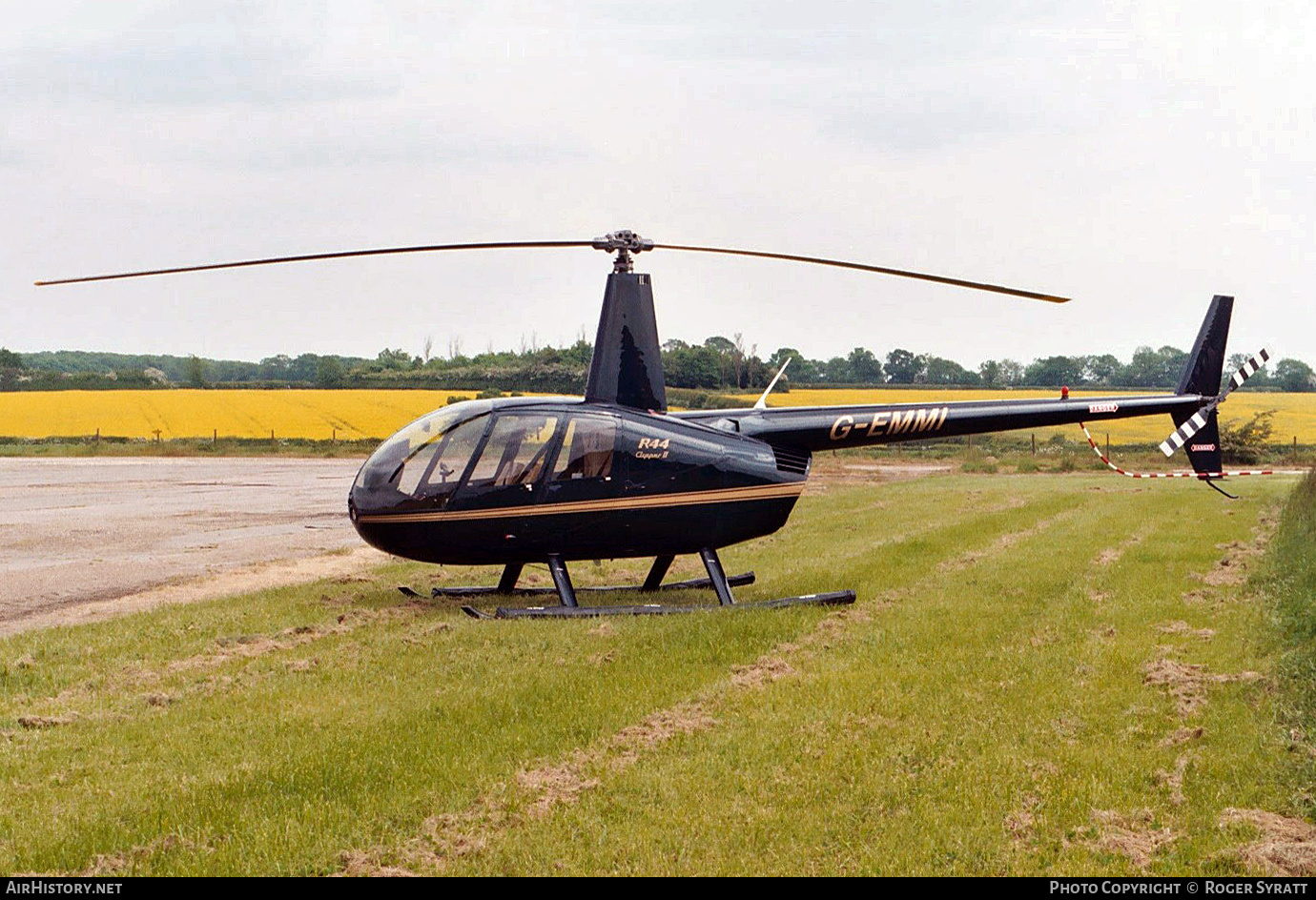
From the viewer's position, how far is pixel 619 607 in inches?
440

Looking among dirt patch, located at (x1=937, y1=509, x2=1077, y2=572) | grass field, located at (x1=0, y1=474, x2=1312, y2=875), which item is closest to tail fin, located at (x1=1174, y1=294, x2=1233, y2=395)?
dirt patch, located at (x1=937, y1=509, x2=1077, y2=572)

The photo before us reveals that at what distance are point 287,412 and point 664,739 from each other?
55274mm

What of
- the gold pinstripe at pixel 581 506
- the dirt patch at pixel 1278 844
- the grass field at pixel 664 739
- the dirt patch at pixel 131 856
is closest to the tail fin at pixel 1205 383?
the grass field at pixel 664 739

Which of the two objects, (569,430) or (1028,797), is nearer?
(1028,797)

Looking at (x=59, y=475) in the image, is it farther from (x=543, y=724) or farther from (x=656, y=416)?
(x=543, y=724)

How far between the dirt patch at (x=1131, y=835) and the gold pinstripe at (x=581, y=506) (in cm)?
622

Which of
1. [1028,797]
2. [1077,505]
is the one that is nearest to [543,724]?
[1028,797]

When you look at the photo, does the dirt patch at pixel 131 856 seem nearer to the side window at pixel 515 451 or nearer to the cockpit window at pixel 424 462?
the cockpit window at pixel 424 462

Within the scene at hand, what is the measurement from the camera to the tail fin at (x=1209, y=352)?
1495 cm

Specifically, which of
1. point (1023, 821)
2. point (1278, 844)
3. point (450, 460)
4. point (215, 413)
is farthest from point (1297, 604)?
point (215, 413)

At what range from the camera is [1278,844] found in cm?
525

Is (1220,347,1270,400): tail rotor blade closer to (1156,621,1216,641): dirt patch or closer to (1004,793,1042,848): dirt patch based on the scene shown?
(1156,621,1216,641): dirt patch
